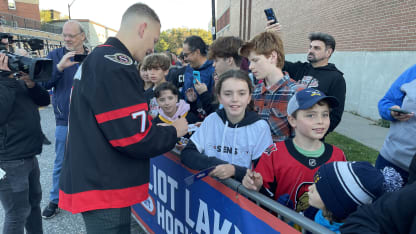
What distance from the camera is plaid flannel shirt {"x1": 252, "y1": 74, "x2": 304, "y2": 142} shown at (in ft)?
7.33

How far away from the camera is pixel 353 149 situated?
5.34m

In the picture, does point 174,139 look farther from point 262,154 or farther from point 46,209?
point 46,209

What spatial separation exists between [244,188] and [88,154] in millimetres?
974

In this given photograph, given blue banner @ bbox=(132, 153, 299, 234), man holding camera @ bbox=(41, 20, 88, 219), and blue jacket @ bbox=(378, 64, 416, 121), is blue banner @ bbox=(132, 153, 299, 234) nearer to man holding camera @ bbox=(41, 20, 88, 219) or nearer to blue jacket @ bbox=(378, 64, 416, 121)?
man holding camera @ bbox=(41, 20, 88, 219)

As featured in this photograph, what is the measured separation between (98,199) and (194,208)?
0.73 m

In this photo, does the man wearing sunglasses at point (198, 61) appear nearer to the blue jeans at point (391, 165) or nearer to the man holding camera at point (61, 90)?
the man holding camera at point (61, 90)

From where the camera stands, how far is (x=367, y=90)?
8.29m

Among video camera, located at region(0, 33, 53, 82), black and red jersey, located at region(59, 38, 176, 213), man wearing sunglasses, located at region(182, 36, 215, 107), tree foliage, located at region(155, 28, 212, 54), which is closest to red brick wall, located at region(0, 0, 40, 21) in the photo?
tree foliage, located at region(155, 28, 212, 54)

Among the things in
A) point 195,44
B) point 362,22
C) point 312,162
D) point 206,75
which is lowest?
point 312,162

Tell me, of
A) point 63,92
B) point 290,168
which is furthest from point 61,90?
point 290,168

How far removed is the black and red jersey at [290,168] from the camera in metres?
1.68

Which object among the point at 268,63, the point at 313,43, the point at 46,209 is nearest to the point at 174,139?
the point at 268,63

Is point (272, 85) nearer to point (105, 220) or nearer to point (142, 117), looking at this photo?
point (142, 117)

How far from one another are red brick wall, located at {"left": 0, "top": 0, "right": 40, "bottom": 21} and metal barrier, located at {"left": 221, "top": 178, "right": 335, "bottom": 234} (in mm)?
45566
